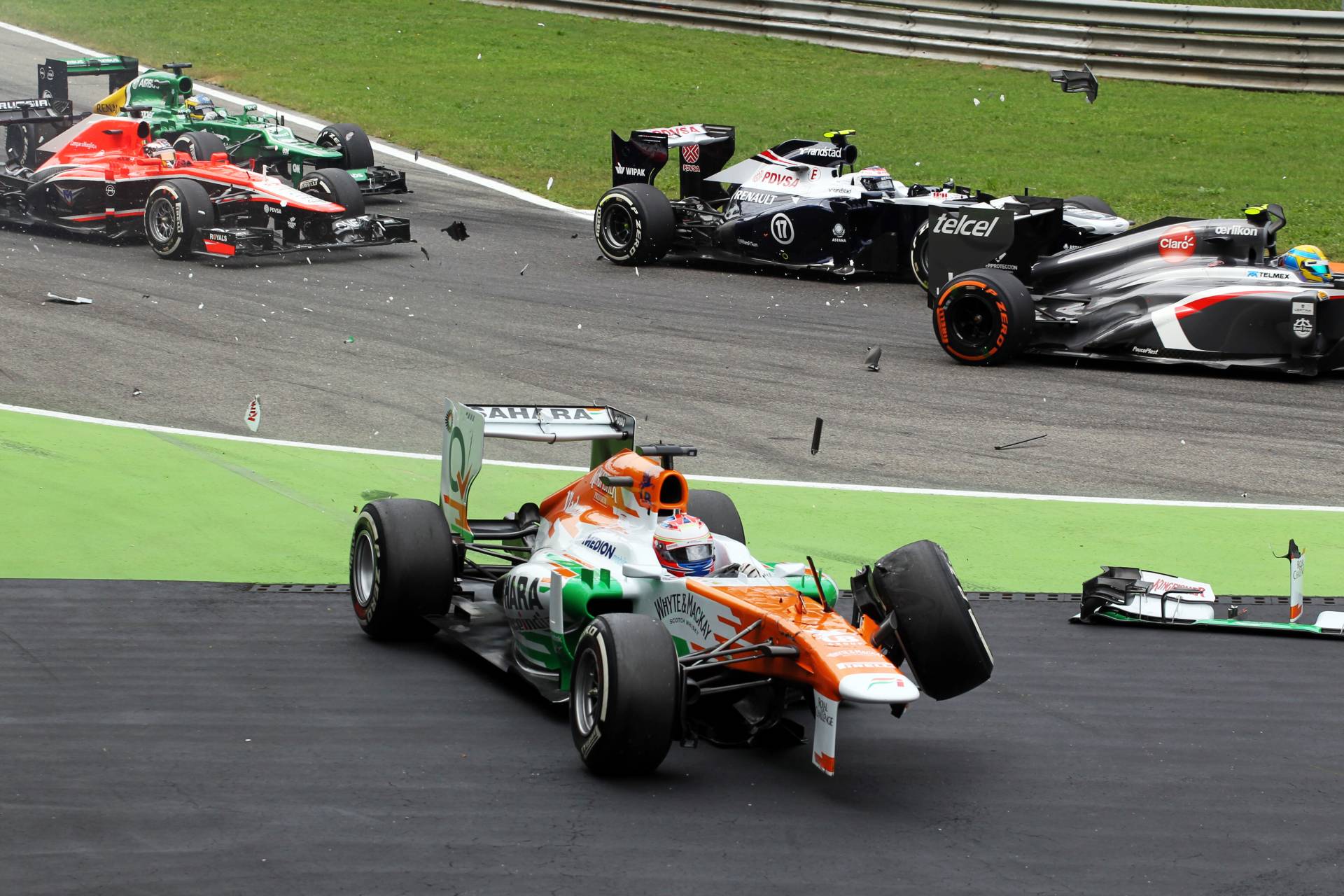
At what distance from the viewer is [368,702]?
24.0 ft

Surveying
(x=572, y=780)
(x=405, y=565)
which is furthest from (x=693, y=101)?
(x=572, y=780)

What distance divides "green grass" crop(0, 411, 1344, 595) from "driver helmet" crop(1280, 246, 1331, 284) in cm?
456

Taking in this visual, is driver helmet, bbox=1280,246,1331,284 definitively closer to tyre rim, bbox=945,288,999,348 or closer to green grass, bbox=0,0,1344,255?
tyre rim, bbox=945,288,999,348

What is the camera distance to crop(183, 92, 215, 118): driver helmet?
73.4ft

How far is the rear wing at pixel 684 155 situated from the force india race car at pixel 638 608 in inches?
479

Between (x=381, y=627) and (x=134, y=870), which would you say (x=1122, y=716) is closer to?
(x=381, y=627)

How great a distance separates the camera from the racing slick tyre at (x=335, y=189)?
19812mm

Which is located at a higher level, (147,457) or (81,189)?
(81,189)

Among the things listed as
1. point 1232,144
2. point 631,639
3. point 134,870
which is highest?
point 1232,144

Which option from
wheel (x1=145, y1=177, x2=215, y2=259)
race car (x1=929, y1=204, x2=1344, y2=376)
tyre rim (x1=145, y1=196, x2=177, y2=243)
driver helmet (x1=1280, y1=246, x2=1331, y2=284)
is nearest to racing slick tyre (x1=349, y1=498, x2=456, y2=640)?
race car (x1=929, y1=204, x2=1344, y2=376)

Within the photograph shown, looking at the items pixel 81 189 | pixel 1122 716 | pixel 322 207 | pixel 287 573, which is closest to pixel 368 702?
pixel 287 573

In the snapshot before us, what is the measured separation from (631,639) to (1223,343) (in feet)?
32.5

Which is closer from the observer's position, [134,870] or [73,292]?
[134,870]

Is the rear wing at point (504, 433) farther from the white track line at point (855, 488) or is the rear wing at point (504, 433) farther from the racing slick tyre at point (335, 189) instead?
the racing slick tyre at point (335, 189)
